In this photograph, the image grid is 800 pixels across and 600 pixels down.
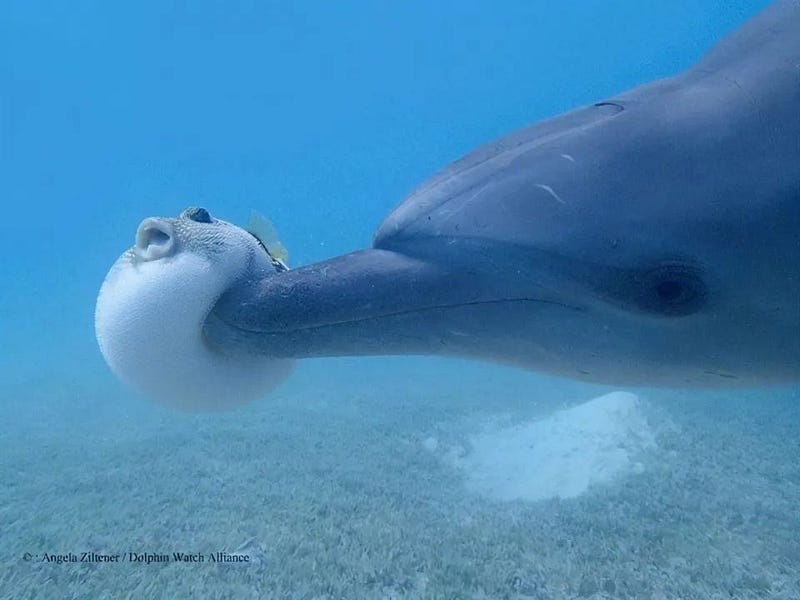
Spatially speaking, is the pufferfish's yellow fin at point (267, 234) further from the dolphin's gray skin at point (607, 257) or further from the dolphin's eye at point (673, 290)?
the dolphin's eye at point (673, 290)

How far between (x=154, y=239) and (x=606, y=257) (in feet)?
5.52

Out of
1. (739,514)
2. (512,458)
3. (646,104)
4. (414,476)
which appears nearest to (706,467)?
(739,514)

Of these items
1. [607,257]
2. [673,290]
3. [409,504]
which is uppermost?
[607,257]

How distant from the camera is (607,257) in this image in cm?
216

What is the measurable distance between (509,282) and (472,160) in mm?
565

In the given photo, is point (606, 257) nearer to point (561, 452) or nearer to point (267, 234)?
point (267, 234)

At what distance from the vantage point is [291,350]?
2436 mm

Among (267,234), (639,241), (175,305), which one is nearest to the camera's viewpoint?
(639,241)

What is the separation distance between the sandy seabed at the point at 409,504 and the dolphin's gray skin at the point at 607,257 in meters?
3.91

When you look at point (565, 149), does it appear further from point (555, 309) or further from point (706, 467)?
point (706, 467)

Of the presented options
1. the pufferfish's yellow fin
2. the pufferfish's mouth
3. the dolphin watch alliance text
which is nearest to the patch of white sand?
the dolphin watch alliance text

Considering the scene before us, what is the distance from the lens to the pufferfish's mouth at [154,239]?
8.26 feet

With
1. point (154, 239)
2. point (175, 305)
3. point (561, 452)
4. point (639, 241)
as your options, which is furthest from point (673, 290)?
point (561, 452)

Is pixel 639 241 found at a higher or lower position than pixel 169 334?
lower
